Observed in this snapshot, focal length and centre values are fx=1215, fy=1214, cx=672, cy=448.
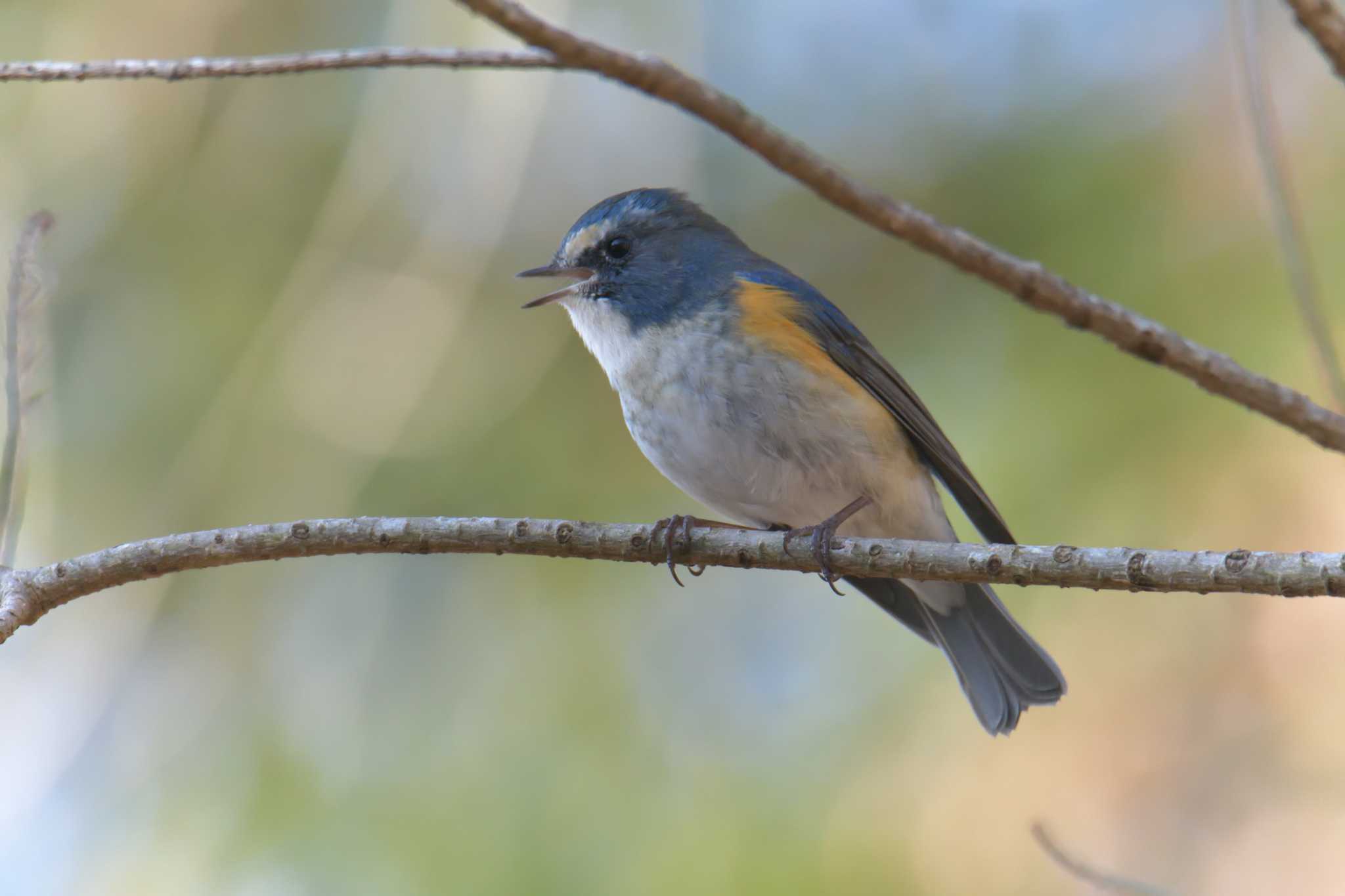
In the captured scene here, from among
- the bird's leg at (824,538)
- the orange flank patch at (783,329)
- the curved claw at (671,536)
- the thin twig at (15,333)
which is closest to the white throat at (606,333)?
the orange flank patch at (783,329)

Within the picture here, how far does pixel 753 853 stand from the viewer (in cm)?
307

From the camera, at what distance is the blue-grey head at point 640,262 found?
345 centimetres

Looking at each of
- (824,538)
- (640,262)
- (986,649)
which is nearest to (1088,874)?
(824,538)

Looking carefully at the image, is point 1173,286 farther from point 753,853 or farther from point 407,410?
point 407,410

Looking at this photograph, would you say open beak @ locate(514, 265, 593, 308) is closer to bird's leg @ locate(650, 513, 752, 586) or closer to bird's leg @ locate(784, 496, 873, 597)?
bird's leg @ locate(650, 513, 752, 586)

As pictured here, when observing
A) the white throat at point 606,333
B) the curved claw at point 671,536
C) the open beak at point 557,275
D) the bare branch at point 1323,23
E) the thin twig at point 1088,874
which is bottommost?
the thin twig at point 1088,874

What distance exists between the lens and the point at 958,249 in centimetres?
279

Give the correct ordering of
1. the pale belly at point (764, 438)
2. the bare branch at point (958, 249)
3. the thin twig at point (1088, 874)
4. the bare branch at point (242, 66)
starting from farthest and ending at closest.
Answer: the pale belly at point (764, 438), the bare branch at point (958, 249), the thin twig at point (1088, 874), the bare branch at point (242, 66)

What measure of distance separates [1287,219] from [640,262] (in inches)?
67.4

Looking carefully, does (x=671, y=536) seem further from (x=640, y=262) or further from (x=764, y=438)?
(x=640, y=262)

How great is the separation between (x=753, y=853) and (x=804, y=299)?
1534 millimetres

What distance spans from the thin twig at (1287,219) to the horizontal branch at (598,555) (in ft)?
2.85

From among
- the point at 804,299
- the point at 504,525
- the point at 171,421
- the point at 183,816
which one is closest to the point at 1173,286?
the point at 804,299

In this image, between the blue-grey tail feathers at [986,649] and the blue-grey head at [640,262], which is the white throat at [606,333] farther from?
the blue-grey tail feathers at [986,649]
